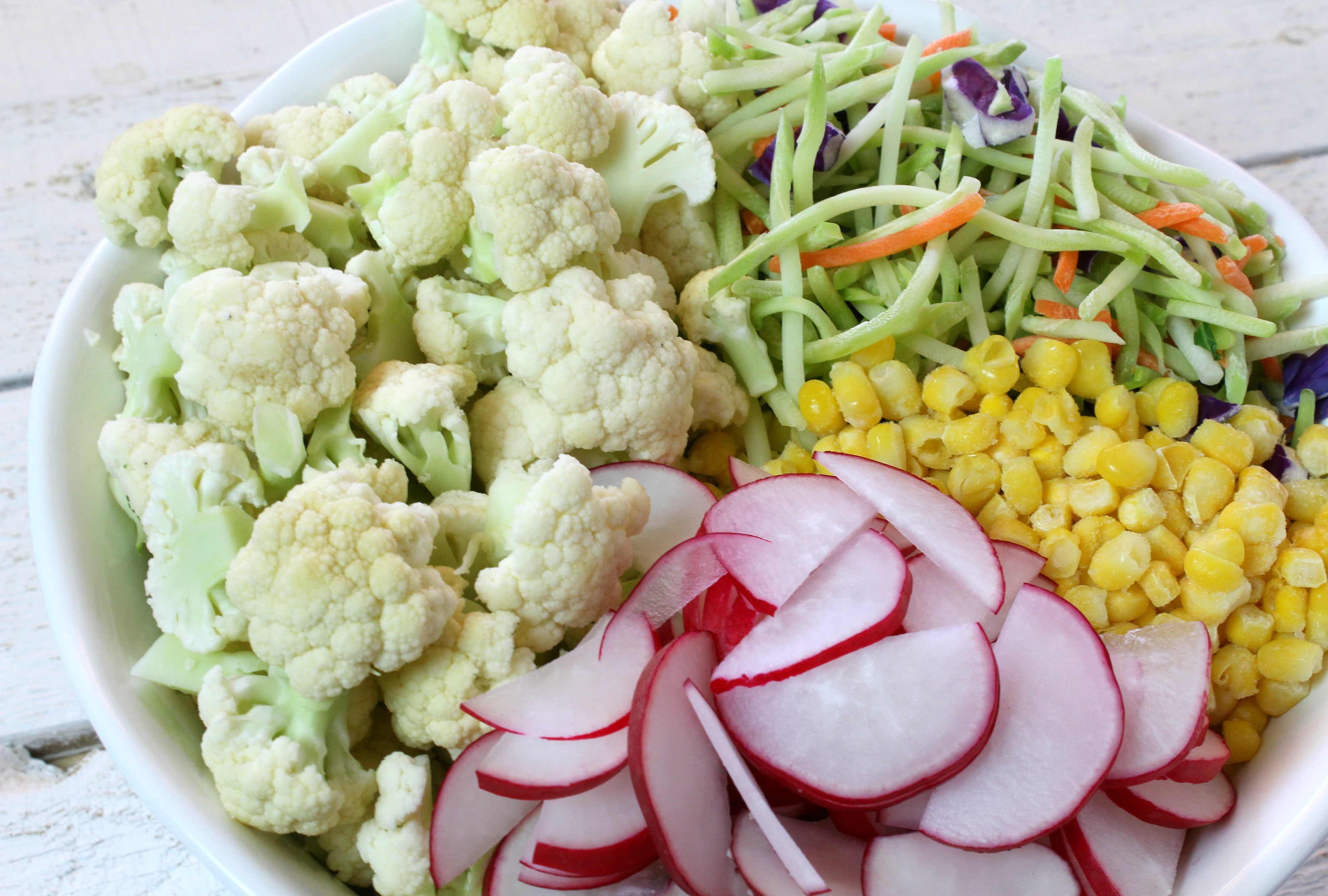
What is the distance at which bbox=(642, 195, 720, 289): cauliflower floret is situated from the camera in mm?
1573

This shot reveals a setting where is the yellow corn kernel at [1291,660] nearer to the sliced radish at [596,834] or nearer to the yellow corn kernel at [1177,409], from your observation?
the yellow corn kernel at [1177,409]

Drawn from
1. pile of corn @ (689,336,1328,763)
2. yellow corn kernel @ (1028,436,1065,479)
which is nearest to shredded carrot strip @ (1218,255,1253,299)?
pile of corn @ (689,336,1328,763)

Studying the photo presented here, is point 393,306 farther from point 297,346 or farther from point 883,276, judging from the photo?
point 883,276

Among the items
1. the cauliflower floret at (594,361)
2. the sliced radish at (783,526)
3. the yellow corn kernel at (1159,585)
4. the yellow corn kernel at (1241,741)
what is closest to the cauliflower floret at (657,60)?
the cauliflower floret at (594,361)

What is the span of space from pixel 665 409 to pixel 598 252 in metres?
0.27

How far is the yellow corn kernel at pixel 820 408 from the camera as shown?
A: 1.50m

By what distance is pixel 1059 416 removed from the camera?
1446 mm

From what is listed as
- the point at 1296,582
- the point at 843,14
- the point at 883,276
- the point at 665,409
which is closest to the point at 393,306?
the point at 665,409

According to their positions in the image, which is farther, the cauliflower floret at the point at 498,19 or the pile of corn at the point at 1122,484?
the cauliflower floret at the point at 498,19

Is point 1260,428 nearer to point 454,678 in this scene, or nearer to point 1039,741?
point 1039,741

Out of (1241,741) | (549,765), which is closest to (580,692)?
(549,765)

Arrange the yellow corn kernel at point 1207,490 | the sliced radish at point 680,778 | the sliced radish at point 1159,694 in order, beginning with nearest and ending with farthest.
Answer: the sliced radish at point 680,778, the sliced radish at point 1159,694, the yellow corn kernel at point 1207,490

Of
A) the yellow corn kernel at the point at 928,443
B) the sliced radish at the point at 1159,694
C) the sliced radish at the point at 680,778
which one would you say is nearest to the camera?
the sliced radish at the point at 680,778

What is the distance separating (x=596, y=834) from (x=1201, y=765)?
0.79 metres
